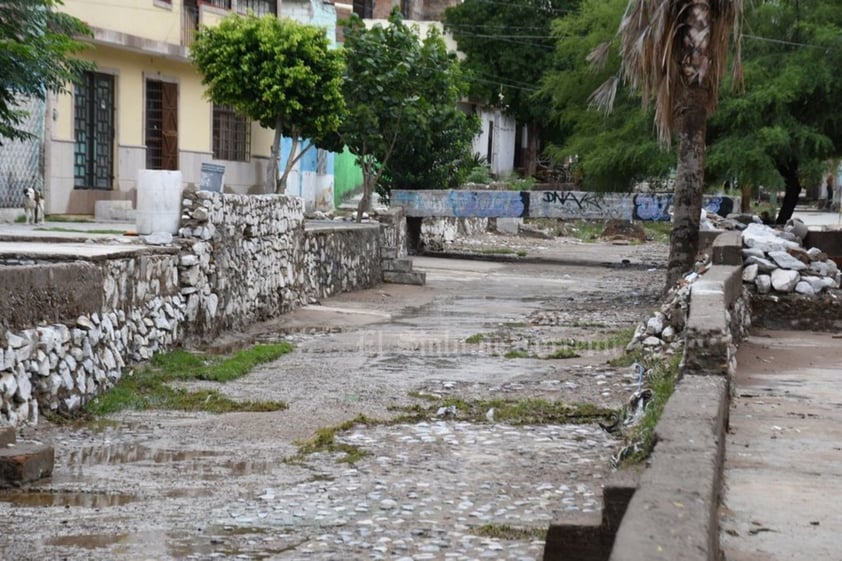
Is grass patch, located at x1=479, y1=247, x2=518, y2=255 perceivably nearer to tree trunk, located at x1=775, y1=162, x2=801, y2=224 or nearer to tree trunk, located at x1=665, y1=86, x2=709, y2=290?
tree trunk, located at x1=775, y1=162, x2=801, y2=224

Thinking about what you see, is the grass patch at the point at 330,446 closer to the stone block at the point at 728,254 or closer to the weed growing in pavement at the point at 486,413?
the weed growing in pavement at the point at 486,413

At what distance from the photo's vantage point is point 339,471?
9969mm

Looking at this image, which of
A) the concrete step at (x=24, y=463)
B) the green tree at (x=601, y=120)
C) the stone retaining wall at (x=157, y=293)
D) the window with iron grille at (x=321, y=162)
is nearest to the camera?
the concrete step at (x=24, y=463)

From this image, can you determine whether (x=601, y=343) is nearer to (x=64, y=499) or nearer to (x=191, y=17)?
(x=64, y=499)

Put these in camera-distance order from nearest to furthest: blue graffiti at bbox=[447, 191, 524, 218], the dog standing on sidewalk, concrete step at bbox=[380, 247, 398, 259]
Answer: the dog standing on sidewalk → concrete step at bbox=[380, 247, 398, 259] → blue graffiti at bbox=[447, 191, 524, 218]

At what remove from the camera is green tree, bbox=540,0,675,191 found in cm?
2470

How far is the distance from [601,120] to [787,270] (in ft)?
42.1

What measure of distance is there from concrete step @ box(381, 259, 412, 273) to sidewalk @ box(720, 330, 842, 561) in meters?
17.9

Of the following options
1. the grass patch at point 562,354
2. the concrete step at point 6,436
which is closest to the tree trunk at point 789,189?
the grass patch at point 562,354

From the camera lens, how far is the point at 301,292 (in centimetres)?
2308

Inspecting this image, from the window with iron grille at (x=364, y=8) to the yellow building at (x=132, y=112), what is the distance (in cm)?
1687

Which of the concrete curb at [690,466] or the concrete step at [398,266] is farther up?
the concrete curb at [690,466]

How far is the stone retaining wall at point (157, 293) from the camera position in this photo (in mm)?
11406

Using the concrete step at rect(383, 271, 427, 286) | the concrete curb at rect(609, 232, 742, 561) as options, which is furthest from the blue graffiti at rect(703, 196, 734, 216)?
the concrete curb at rect(609, 232, 742, 561)
